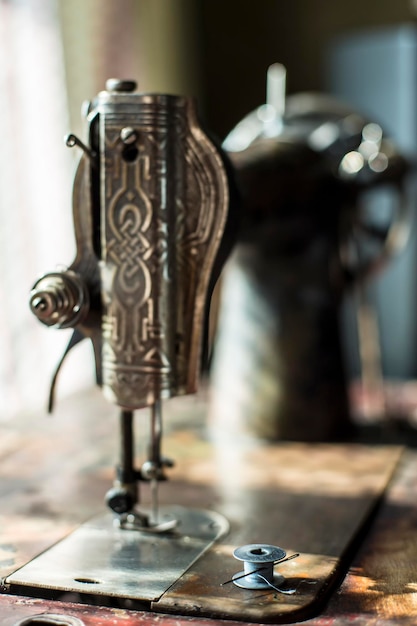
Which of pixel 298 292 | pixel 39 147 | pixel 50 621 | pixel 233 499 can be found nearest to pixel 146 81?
pixel 39 147

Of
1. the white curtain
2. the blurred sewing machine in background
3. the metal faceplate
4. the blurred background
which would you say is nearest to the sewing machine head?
the metal faceplate

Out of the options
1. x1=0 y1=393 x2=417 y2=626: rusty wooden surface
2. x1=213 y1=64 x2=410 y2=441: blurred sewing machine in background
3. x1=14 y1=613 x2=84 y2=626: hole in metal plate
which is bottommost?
x1=0 y1=393 x2=417 y2=626: rusty wooden surface

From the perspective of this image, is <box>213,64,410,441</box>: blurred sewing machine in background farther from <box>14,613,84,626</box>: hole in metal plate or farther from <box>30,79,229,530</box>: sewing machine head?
<box>14,613,84,626</box>: hole in metal plate

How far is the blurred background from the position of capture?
8.78 feet

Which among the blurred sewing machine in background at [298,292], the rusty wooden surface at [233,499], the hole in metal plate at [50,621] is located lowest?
the rusty wooden surface at [233,499]

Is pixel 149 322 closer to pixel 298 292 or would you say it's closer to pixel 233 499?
pixel 233 499

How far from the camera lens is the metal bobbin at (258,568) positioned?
3.39ft

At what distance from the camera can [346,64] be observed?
338 centimetres

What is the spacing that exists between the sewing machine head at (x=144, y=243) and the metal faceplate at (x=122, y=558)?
0.53 ft

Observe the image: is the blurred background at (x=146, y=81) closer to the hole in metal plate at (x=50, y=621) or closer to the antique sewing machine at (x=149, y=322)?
the antique sewing machine at (x=149, y=322)

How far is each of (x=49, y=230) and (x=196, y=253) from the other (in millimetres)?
1779

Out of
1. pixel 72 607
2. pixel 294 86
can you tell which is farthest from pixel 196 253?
pixel 294 86

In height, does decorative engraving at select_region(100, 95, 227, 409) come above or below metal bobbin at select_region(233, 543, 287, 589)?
above

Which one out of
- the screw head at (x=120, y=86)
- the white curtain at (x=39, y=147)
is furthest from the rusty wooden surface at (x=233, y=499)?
the white curtain at (x=39, y=147)
